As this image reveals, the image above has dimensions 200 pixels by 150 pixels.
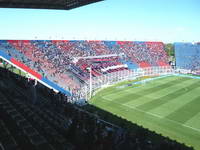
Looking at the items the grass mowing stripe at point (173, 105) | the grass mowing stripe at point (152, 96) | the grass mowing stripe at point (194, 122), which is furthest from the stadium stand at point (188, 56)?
the grass mowing stripe at point (194, 122)

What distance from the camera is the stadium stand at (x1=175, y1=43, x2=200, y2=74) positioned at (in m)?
53.3

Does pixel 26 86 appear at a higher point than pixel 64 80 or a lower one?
higher

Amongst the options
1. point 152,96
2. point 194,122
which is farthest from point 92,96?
point 194,122

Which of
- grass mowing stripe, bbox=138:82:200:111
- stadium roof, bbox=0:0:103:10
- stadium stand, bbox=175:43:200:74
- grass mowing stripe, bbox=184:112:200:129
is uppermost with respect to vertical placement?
stadium roof, bbox=0:0:103:10

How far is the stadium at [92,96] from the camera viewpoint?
6.88 m

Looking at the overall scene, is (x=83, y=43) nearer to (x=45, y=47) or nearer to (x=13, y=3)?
(x=45, y=47)

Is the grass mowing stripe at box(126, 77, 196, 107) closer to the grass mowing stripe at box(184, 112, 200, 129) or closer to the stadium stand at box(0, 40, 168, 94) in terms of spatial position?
the grass mowing stripe at box(184, 112, 200, 129)

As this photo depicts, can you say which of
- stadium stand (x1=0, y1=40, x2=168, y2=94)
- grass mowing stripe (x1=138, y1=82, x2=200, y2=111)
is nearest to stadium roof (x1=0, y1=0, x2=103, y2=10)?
stadium stand (x1=0, y1=40, x2=168, y2=94)

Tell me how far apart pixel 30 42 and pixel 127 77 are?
20674 mm

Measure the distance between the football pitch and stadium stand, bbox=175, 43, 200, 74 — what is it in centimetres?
1855

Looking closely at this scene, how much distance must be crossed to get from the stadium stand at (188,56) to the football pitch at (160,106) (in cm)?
1855

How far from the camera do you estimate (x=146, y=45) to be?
58938 millimetres

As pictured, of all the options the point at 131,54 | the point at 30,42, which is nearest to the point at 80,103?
the point at 30,42

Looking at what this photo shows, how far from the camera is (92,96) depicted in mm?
28547
